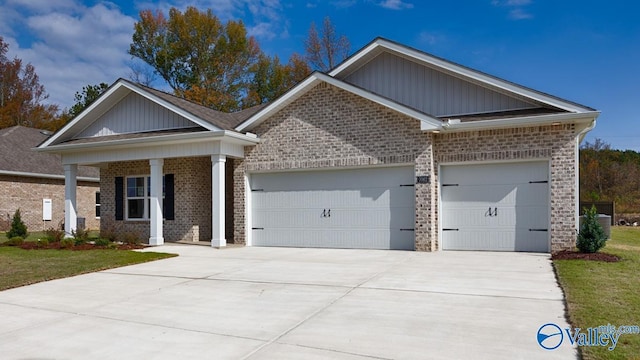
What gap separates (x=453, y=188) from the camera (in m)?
12.9

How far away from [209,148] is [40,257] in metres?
5.22

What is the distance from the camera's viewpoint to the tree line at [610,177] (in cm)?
3418

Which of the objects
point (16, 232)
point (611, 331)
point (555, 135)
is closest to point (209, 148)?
point (16, 232)

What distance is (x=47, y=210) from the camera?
2395cm

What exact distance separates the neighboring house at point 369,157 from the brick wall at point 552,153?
0.03 m

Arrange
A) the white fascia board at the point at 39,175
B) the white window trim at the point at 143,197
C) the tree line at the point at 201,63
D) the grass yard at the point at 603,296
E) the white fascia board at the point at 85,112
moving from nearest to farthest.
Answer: the grass yard at the point at 603,296 < the white fascia board at the point at 85,112 < the white window trim at the point at 143,197 < the white fascia board at the point at 39,175 < the tree line at the point at 201,63

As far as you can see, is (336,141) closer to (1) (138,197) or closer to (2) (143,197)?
(2) (143,197)

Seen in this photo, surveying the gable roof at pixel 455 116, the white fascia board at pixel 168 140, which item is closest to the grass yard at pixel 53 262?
the white fascia board at pixel 168 140

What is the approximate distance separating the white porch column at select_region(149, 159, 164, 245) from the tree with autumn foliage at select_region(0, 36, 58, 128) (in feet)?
93.8

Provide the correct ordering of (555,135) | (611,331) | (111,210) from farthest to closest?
1. (111,210)
2. (555,135)
3. (611,331)

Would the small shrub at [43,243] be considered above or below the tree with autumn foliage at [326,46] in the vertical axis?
below

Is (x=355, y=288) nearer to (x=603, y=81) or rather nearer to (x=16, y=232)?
(x=16, y=232)

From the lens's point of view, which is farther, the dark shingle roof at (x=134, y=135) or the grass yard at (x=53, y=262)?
the dark shingle roof at (x=134, y=135)

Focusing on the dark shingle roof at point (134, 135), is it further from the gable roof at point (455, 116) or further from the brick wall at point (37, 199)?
the brick wall at point (37, 199)
